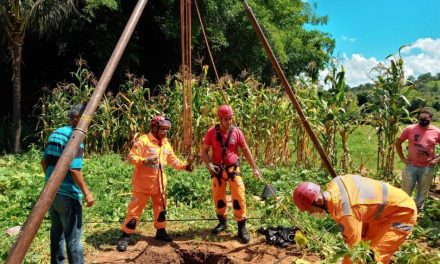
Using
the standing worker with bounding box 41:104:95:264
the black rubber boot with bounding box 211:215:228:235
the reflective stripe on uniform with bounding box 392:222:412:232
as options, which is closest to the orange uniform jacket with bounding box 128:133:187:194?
the black rubber boot with bounding box 211:215:228:235

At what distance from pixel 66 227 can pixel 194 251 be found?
202cm

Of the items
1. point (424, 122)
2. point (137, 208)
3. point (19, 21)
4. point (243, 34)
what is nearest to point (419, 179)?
point (424, 122)

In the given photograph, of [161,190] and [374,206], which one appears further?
[161,190]

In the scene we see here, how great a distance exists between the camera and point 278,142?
10.4 metres

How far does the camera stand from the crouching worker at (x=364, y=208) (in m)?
3.43

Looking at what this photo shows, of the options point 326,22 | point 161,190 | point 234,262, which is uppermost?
point 326,22

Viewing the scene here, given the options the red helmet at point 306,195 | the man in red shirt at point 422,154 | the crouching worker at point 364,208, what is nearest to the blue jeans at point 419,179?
the man in red shirt at point 422,154

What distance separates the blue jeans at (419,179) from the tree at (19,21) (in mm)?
9374

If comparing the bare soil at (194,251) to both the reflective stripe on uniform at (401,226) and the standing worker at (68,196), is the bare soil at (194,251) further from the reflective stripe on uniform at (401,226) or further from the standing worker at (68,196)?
the reflective stripe on uniform at (401,226)

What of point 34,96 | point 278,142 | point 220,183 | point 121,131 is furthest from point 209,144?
point 34,96

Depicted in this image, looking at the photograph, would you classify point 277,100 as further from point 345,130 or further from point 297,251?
point 297,251

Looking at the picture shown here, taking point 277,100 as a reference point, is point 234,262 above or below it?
below

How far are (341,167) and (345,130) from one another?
2.63ft

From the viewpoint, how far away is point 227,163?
6020mm
